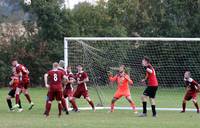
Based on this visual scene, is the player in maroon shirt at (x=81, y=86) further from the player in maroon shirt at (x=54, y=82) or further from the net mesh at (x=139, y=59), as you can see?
the net mesh at (x=139, y=59)

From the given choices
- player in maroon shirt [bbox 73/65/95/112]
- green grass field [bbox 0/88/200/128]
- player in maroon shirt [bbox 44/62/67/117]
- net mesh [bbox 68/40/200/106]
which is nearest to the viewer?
green grass field [bbox 0/88/200/128]

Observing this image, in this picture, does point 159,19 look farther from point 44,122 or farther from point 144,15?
point 44,122

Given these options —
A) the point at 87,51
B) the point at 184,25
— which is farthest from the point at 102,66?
the point at 184,25

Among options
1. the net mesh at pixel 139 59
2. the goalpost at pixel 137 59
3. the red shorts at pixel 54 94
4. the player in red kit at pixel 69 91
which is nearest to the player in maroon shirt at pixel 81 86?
the player in red kit at pixel 69 91

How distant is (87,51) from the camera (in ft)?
92.4

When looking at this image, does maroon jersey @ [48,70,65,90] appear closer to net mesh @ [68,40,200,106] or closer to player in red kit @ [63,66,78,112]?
player in red kit @ [63,66,78,112]

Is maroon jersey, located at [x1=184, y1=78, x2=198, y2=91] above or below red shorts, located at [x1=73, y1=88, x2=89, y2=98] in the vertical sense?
above

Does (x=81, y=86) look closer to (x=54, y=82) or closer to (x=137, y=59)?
(x=54, y=82)

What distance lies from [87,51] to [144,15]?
2018cm

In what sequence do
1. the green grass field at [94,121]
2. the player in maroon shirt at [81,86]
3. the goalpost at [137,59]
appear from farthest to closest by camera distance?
the goalpost at [137,59] < the player in maroon shirt at [81,86] < the green grass field at [94,121]

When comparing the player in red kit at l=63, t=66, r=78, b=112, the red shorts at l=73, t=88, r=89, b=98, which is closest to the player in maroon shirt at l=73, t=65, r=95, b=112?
the red shorts at l=73, t=88, r=89, b=98

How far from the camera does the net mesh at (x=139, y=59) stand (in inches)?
1208

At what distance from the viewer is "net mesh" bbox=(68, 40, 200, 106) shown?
3067cm

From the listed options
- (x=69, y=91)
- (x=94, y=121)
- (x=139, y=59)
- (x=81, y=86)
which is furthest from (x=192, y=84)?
(x=139, y=59)
